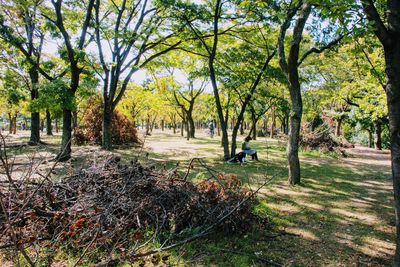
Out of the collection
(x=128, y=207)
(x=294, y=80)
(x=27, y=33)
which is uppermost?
(x=27, y=33)

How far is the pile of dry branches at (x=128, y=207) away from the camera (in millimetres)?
4195

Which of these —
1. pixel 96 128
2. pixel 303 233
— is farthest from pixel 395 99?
pixel 96 128

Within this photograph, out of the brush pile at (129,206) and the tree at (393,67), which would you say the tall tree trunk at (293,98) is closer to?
the brush pile at (129,206)

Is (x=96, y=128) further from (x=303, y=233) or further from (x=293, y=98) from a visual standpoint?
(x=303, y=233)

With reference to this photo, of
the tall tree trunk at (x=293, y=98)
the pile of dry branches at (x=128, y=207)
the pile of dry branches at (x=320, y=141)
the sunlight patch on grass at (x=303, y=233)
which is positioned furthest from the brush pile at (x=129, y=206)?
the pile of dry branches at (x=320, y=141)

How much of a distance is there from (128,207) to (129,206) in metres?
0.02

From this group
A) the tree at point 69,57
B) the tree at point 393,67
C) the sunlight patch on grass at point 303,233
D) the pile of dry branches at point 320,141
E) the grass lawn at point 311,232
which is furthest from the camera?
the pile of dry branches at point 320,141

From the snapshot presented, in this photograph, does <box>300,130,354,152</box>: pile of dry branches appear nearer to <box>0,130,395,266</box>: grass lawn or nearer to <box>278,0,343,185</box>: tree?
<box>0,130,395,266</box>: grass lawn

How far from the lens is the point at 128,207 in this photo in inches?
186

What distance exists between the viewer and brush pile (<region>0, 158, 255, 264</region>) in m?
4.21

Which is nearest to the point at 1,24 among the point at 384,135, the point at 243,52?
the point at 243,52

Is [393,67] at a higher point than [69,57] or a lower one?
lower

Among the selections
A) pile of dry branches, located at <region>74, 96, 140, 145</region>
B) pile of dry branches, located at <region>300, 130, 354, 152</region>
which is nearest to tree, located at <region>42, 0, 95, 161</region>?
pile of dry branches, located at <region>74, 96, 140, 145</region>

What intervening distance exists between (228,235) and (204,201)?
2.27 ft
